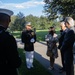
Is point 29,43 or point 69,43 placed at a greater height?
point 69,43

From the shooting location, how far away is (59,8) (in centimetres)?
3934

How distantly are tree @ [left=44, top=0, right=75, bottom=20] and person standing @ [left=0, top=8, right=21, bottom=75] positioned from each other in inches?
1231

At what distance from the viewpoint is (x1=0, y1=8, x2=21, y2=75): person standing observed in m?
3.55

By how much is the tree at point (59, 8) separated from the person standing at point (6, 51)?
31.3 m

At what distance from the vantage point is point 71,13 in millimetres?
36438

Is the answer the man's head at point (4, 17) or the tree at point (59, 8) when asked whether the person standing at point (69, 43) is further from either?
the tree at point (59, 8)

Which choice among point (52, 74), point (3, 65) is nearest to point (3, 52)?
point (3, 65)

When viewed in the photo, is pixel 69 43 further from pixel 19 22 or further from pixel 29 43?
pixel 19 22

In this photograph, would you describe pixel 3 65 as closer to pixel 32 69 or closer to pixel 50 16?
pixel 32 69

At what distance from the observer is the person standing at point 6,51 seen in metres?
3.55

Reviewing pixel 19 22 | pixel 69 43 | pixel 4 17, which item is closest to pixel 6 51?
pixel 4 17

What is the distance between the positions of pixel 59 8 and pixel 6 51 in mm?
36236

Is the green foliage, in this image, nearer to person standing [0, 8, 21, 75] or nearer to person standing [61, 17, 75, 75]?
person standing [61, 17, 75, 75]

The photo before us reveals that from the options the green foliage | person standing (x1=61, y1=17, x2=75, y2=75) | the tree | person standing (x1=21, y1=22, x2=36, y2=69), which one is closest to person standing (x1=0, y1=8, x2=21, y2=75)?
person standing (x1=61, y1=17, x2=75, y2=75)
